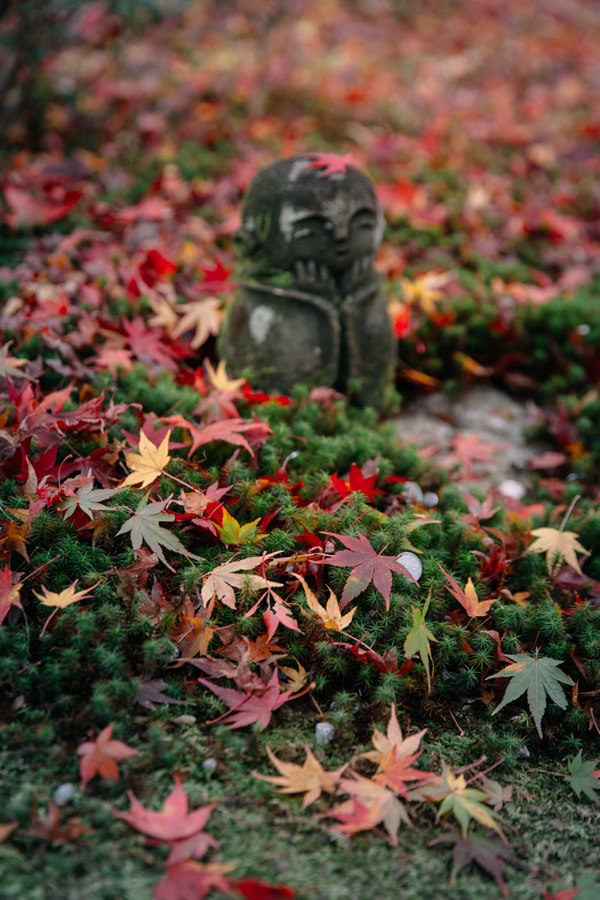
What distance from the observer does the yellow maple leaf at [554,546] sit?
2.62 meters

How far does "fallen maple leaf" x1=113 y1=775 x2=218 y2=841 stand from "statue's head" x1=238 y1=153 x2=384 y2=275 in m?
2.37

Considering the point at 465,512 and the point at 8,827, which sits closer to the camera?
the point at 8,827

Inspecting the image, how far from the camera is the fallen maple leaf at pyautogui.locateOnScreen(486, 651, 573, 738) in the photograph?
2.07m

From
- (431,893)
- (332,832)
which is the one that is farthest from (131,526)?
(431,893)

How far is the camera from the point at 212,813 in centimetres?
175

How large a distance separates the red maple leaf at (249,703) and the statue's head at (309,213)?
2006mm

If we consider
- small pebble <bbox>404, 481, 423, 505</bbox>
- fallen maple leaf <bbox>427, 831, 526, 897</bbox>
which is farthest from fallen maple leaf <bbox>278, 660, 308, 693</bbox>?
small pebble <bbox>404, 481, 423, 505</bbox>

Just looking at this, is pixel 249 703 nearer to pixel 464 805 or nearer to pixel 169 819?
pixel 169 819

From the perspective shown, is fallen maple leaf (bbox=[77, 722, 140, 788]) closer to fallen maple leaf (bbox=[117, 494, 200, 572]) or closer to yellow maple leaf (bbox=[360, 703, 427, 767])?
fallen maple leaf (bbox=[117, 494, 200, 572])

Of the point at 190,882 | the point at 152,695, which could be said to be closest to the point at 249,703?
the point at 152,695

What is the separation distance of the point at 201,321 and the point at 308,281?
733 millimetres

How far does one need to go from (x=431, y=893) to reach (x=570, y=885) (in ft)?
1.30

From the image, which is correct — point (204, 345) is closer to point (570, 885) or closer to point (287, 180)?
point (287, 180)

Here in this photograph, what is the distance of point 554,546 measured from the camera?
2625mm
